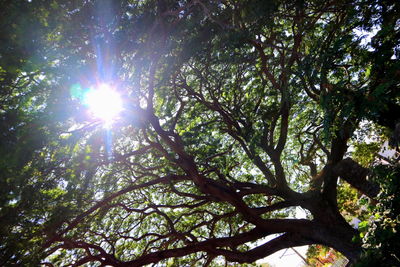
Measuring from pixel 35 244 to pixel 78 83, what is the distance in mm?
4017

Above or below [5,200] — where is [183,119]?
above

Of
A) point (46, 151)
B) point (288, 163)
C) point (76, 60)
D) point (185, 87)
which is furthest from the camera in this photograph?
point (288, 163)

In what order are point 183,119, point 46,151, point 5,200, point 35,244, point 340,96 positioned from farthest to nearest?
point 183,119, point 35,244, point 46,151, point 5,200, point 340,96

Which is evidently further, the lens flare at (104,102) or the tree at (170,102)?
the lens flare at (104,102)

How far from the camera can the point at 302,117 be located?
931cm

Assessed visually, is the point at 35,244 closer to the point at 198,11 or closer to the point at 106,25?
the point at 106,25

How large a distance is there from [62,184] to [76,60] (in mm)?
3246

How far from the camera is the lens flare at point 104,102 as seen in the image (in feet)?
17.1

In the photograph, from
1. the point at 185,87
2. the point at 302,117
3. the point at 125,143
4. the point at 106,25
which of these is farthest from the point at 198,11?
the point at 302,117

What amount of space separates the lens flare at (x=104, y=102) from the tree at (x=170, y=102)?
169mm

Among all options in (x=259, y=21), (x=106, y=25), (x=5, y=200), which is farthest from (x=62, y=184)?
(x=259, y=21)

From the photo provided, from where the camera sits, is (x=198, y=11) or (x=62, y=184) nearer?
(x=198, y=11)

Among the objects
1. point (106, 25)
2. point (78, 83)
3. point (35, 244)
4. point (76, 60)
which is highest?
point (106, 25)

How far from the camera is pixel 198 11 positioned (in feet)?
17.0
